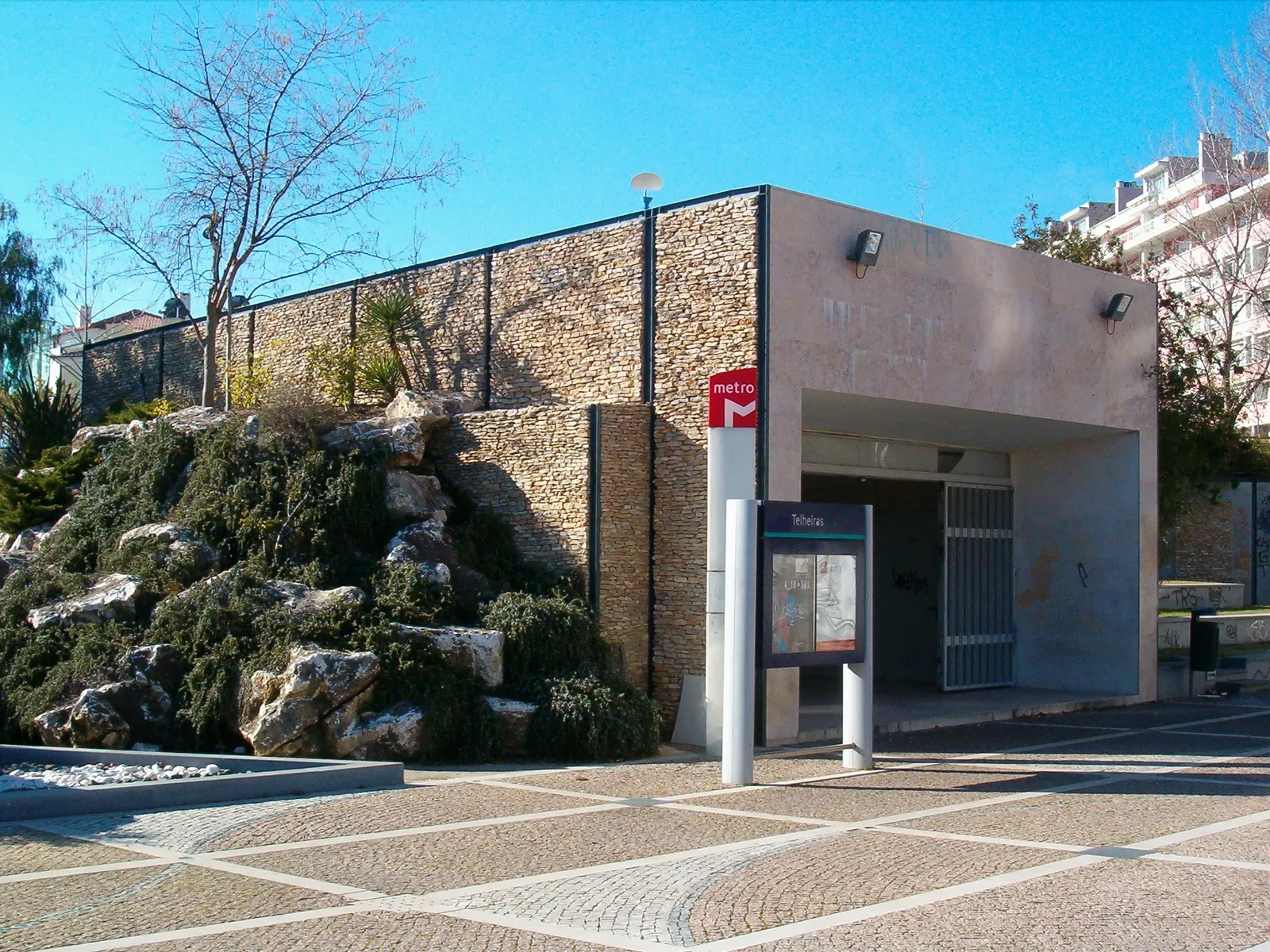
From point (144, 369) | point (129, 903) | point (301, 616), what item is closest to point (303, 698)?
point (301, 616)

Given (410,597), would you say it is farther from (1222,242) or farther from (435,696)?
(1222,242)

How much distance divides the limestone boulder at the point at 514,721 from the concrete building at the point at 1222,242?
70.6 ft

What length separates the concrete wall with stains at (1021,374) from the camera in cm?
1422

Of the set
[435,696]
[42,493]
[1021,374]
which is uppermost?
[1021,374]

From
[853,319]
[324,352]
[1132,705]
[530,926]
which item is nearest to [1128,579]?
[1132,705]

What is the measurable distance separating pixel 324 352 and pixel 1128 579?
12.9 m

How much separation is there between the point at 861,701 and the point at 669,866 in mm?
4771

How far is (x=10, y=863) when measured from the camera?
745 cm

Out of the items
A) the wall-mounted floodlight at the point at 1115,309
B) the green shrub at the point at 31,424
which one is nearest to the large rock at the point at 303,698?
the wall-mounted floodlight at the point at 1115,309

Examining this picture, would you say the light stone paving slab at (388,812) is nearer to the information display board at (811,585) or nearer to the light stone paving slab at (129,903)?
the light stone paving slab at (129,903)

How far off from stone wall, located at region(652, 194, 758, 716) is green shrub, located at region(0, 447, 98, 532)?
350 inches

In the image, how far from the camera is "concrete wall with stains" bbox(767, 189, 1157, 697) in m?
14.2

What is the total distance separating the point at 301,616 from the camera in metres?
12.8

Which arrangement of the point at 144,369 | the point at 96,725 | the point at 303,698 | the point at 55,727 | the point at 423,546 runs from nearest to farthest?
1. the point at 303,698
2. the point at 96,725
3. the point at 55,727
4. the point at 423,546
5. the point at 144,369
